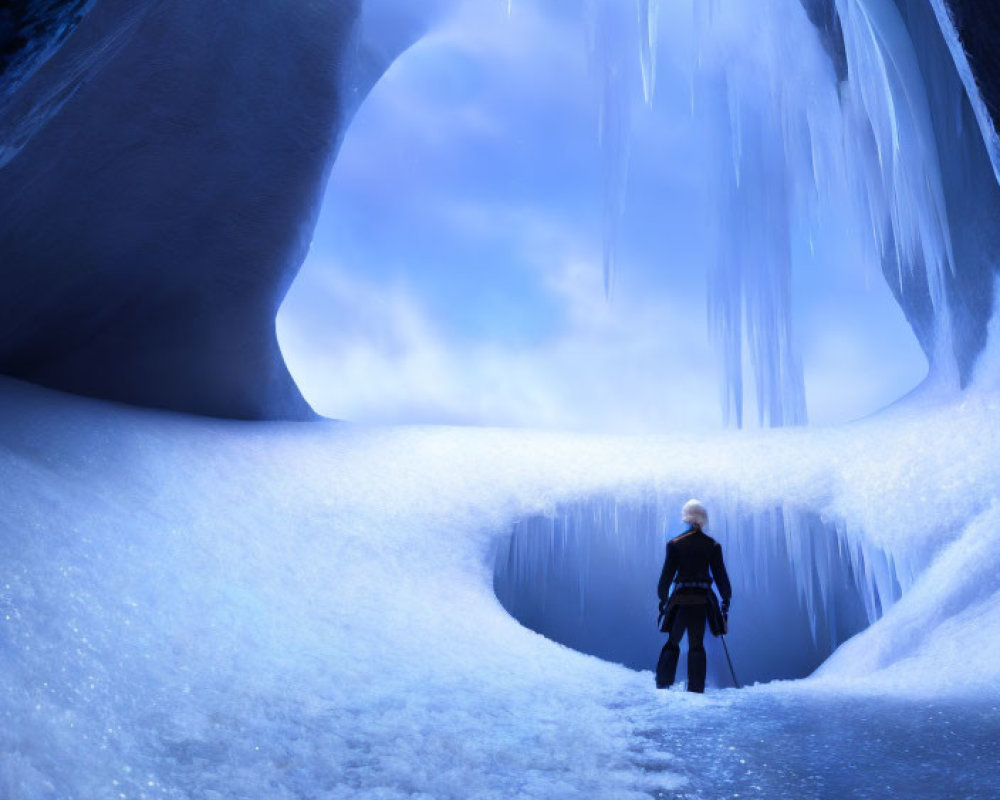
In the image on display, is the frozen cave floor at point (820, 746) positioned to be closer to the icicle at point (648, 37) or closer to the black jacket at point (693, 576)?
the black jacket at point (693, 576)

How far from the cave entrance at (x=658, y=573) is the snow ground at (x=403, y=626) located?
25cm

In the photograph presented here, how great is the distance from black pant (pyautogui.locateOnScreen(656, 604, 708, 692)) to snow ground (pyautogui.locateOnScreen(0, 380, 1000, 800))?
248mm

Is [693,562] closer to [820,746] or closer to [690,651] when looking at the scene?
[690,651]

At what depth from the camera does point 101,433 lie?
562cm

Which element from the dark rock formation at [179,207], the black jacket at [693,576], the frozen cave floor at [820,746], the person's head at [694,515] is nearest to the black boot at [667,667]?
the black jacket at [693,576]

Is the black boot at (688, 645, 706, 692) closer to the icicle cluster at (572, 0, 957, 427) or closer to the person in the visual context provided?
the person

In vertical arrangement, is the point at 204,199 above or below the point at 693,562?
above

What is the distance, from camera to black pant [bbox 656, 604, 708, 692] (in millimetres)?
4203

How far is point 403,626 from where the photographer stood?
462cm

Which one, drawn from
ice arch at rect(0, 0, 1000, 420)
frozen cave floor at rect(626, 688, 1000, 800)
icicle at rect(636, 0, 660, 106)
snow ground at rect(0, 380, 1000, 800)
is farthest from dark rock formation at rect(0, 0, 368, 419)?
frozen cave floor at rect(626, 688, 1000, 800)

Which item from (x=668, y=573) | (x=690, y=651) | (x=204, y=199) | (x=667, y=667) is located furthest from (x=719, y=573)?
(x=204, y=199)

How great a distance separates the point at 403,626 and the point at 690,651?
1.70m

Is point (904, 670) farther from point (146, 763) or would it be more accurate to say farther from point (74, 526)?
point (74, 526)

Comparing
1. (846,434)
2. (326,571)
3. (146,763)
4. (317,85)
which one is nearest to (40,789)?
(146,763)
